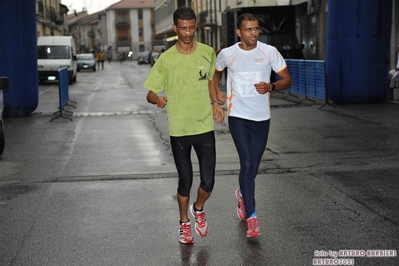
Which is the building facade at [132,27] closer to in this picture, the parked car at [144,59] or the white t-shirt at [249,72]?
the parked car at [144,59]

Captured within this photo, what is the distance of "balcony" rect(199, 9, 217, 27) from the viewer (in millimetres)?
55781

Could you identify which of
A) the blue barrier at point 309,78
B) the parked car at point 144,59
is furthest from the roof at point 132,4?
the blue barrier at point 309,78

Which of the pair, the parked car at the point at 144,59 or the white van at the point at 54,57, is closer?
the white van at the point at 54,57

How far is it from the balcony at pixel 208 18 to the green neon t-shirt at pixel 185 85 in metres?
50.4

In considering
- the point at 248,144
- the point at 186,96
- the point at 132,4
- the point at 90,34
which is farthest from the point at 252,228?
the point at 90,34

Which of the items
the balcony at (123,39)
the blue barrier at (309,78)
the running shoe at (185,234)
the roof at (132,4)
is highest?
the roof at (132,4)

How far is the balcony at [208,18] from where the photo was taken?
5578 centimetres

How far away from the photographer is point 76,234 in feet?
19.8

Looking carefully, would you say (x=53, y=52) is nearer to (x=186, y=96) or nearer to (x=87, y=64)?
(x=87, y=64)

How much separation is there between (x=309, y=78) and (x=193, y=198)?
12605mm

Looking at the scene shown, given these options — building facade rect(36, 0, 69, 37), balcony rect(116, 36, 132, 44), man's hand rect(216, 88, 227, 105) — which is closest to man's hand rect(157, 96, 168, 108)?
man's hand rect(216, 88, 227, 105)

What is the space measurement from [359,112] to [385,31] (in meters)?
2.59

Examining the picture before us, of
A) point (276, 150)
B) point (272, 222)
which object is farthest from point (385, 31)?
point (272, 222)

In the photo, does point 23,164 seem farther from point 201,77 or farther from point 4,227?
point 201,77
